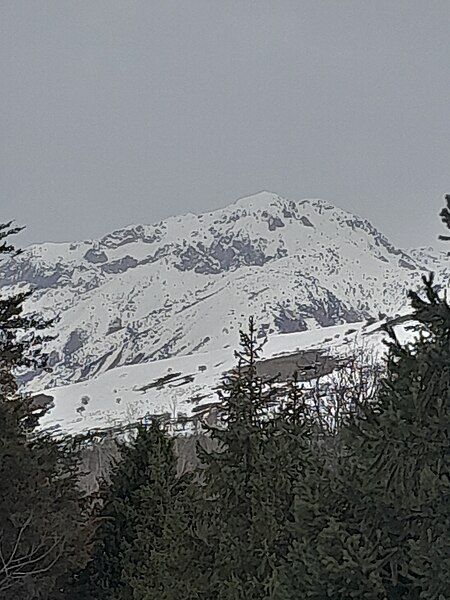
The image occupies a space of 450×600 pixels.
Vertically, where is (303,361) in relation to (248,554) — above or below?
above

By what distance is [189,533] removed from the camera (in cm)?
1116

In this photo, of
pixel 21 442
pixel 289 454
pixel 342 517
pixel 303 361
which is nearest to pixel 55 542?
pixel 21 442

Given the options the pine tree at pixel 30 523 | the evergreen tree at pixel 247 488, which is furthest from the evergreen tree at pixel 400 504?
the pine tree at pixel 30 523

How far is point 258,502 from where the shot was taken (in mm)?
10391

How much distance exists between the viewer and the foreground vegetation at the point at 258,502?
667cm

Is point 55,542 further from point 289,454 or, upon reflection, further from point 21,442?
point 289,454

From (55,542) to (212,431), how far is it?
10.8 feet

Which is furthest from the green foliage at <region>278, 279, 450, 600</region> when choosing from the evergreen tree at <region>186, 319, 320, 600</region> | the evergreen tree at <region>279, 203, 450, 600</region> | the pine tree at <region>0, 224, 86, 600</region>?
the pine tree at <region>0, 224, 86, 600</region>

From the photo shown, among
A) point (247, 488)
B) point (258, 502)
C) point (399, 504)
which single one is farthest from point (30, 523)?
point (399, 504)

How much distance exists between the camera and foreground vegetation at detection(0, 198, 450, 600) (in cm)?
667

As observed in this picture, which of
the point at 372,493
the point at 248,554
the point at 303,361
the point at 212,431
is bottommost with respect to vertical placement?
the point at 248,554

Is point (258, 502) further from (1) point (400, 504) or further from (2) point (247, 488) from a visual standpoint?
(1) point (400, 504)

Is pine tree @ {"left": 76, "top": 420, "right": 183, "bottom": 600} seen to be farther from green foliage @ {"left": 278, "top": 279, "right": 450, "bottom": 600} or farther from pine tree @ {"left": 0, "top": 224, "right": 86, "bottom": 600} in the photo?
green foliage @ {"left": 278, "top": 279, "right": 450, "bottom": 600}

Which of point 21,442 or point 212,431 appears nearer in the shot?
point 212,431
